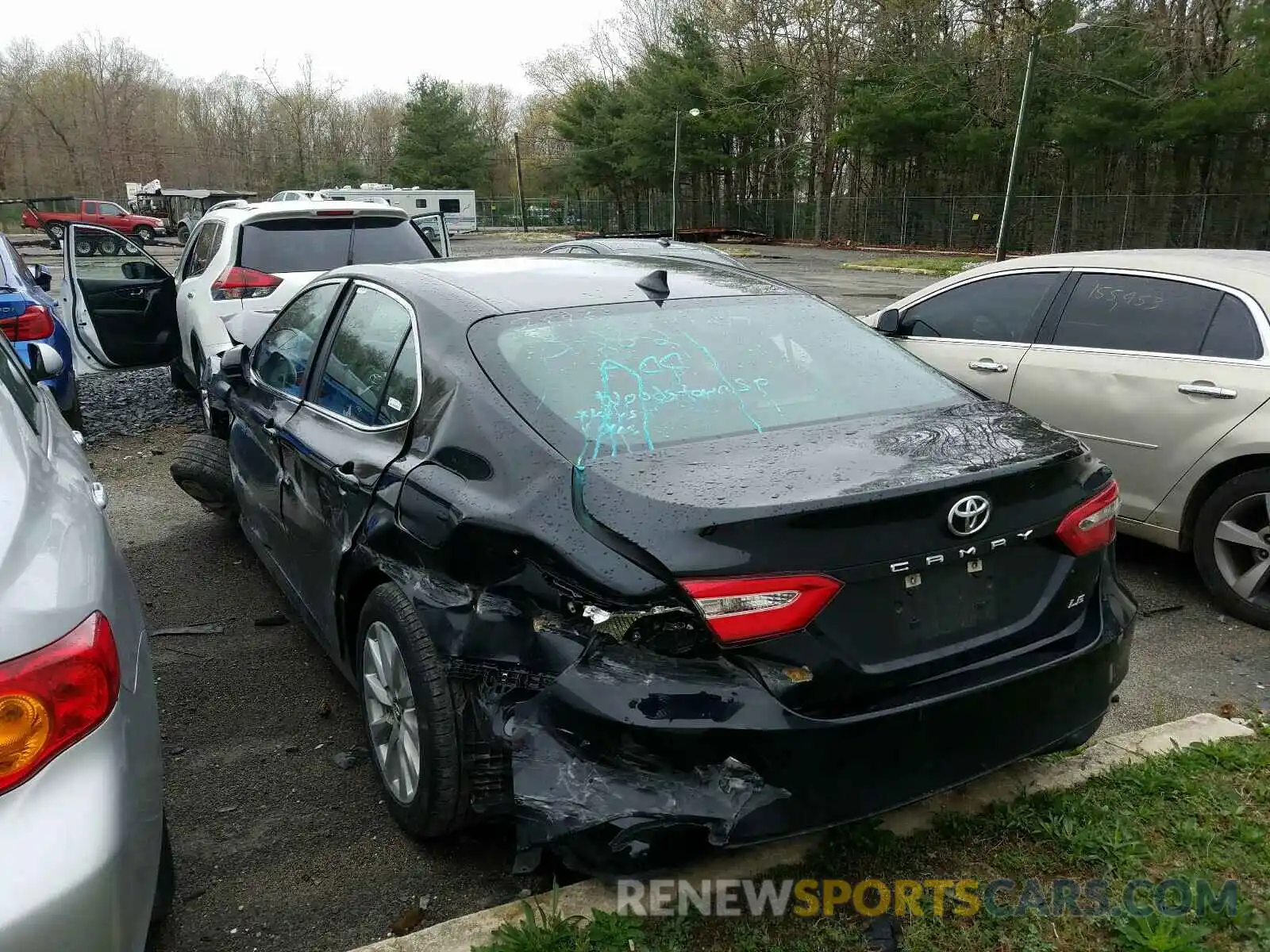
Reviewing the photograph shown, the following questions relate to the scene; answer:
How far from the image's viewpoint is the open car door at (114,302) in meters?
7.98

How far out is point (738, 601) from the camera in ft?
6.98

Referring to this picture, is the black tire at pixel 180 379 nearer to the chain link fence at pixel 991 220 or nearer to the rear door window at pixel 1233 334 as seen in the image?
the rear door window at pixel 1233 334

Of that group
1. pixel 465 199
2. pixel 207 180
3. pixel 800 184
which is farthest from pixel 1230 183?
pixel 207 180

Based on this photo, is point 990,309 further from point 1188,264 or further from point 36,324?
point 36,324

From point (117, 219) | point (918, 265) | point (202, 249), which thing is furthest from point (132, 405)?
point (117, 219)

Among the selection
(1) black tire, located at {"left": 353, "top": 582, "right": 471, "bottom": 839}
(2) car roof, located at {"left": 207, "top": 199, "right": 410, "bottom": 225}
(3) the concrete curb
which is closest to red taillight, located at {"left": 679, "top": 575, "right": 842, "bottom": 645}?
(3) the concrete curb

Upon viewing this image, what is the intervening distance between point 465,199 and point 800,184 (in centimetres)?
1845

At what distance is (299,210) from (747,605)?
7131 millimetres

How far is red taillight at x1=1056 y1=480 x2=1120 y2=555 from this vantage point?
2.56m

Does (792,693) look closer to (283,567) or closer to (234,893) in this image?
(234,893)

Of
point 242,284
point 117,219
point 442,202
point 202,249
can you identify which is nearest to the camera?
point 242,284

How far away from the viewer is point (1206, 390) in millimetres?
4473

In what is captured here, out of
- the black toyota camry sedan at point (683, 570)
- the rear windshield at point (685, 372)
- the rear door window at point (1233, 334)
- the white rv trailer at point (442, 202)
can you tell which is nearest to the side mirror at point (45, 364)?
the black toyota camry sedan at point (683, 570)

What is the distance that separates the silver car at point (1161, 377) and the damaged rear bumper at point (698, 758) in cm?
276
